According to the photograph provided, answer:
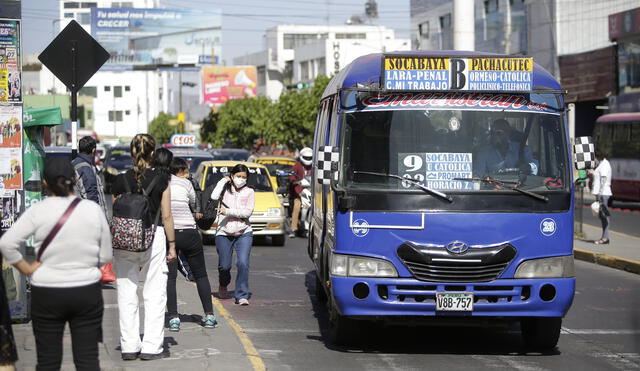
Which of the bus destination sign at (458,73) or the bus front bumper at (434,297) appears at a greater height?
the bus destination sign at (458,73)

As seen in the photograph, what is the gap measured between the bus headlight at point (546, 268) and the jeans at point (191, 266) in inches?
122

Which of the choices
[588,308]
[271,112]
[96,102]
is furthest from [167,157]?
[96,102]

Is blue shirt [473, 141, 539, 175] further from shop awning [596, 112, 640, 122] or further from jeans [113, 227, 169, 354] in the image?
shop awning [596, 112, 640, 122]

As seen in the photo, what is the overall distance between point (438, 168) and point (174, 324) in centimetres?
295

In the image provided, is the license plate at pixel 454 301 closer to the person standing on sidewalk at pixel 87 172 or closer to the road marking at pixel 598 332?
the road marking at pixel 598 332

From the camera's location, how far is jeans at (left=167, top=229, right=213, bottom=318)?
10289mm

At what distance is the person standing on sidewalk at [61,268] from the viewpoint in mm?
6348

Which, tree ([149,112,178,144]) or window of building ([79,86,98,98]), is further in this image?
window of building ([79,86,98,98])

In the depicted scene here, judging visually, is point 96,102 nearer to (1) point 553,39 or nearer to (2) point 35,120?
(1) point 553,39

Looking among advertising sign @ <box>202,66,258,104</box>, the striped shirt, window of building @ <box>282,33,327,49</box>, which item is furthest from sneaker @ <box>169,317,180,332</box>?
window of building @ <box>282,33,327,49</box>

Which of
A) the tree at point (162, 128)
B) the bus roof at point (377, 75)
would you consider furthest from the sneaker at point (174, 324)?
the tree at point (162, 128)

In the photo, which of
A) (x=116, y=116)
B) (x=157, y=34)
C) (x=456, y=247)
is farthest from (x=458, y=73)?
(x=116, y=116)

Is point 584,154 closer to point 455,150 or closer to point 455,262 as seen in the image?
point 455,150

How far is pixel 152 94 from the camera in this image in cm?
15488
